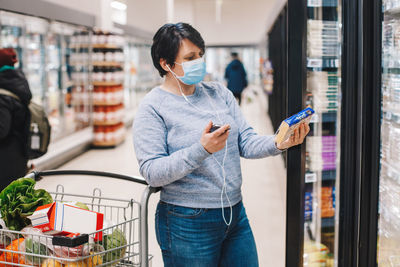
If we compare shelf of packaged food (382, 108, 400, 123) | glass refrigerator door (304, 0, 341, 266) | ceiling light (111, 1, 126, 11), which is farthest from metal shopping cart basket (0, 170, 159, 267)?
ceiling light (111, 1, 126, 11)

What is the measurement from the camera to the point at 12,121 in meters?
3.67

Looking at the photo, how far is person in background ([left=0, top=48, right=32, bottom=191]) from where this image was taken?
358 cm

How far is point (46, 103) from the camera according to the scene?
8258 mm

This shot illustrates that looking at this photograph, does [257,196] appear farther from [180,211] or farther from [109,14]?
[109,14]

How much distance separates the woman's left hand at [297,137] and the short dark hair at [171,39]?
0.47m

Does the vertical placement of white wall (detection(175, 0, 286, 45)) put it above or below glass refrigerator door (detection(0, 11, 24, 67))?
above

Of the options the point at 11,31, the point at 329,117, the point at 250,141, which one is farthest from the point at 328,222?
the point at 11,31

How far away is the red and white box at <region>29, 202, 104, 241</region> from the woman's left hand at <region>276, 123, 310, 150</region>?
2.29 feet

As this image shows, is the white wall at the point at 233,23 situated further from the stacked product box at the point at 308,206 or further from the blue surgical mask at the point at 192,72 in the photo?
the blue surgical mask at the point at 192,72

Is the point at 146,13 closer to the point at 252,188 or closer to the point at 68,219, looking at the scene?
the point at 252,188

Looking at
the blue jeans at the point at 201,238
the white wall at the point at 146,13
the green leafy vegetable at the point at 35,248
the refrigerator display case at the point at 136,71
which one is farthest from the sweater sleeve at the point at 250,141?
the refrigerator display case at the point at 136,71

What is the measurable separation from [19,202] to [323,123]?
252 centimetres

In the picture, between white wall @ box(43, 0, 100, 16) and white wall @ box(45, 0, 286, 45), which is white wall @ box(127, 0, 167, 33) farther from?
white wall @ box(43, 0, 100, 16)

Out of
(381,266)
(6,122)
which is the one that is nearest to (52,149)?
(6,122)
